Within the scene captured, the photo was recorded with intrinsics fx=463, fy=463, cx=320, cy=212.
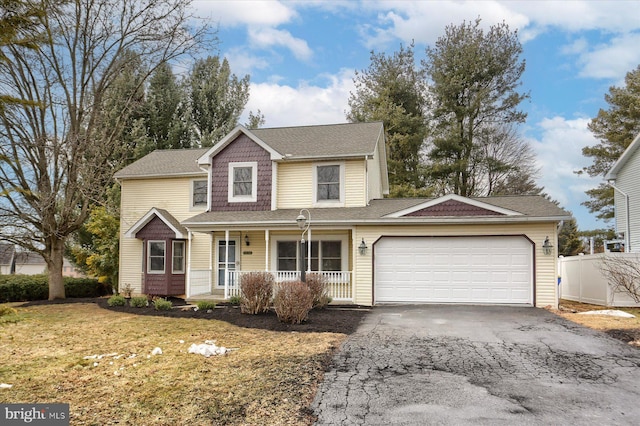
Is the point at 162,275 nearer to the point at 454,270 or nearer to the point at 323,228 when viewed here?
the point at 323,228

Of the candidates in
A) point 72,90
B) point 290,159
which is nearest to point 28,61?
point 72,90

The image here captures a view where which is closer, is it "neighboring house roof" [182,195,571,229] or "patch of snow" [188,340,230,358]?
"patch of snow" [188,340,230,358]

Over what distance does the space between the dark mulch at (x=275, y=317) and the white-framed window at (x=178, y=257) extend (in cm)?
296

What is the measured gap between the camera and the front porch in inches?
590

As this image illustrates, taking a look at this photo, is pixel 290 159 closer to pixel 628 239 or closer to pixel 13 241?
pixel 13 241

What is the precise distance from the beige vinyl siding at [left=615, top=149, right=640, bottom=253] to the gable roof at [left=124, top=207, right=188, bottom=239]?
798 inches

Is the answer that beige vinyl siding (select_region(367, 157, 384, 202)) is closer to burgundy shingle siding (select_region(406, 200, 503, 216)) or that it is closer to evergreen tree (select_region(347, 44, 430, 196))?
burgundy shingle siding (select_region(406, 200, 503, 216))

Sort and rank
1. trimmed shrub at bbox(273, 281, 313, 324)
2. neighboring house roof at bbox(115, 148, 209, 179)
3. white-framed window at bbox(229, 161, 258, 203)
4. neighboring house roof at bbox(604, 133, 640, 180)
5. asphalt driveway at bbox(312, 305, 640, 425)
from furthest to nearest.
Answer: neighboring house roof at bbox(604, 133, 640, 180), neighboring house roof at bbox(115, 148, 209, 179), white-framed window at bbox(229, 161, 258, 203), trimmed shrub at bbox(273, 281, 313, 324), asphalt driveway at bbox(312, 305, 640, 425)

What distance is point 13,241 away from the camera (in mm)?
16516

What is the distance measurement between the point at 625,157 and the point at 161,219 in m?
21.0

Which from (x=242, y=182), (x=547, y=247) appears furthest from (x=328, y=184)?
(x=547, y=247)

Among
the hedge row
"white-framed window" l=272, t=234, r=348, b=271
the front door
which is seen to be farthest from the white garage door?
the hedge row

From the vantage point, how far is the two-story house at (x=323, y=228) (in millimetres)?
14102

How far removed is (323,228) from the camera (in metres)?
15.5
